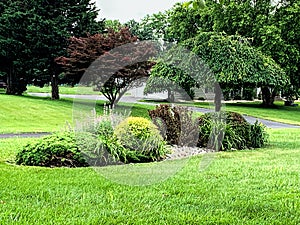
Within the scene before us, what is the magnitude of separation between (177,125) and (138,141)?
2.13 m

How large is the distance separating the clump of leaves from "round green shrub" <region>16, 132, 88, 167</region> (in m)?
2.91

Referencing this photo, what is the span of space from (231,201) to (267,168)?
2256 millimetres

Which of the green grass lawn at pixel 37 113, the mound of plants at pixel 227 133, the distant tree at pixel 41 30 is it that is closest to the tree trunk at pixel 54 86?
the distant tree at pixel 41 30

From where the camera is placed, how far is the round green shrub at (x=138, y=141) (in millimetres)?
7124

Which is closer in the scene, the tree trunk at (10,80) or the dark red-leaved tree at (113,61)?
the dark red-leaved tree at (113,61)

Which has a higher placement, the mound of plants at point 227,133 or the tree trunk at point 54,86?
the tree trunk at point 54,86

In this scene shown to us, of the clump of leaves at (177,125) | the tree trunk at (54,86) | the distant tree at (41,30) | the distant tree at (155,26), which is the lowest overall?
the clump of leaves at (177,125)

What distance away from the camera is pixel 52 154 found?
257 inches

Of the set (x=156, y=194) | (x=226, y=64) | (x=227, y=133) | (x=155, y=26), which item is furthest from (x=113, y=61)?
(x=155, y=26)

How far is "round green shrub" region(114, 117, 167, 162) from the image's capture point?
7.12 m

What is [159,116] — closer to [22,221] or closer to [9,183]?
[9,183]

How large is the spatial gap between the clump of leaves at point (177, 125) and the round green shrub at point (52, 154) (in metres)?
2.91

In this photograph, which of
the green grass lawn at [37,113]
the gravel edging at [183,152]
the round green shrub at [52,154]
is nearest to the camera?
the round green shrub at [52,154]

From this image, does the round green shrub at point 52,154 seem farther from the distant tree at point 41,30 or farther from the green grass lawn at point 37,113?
the distant tree at point 41,30
